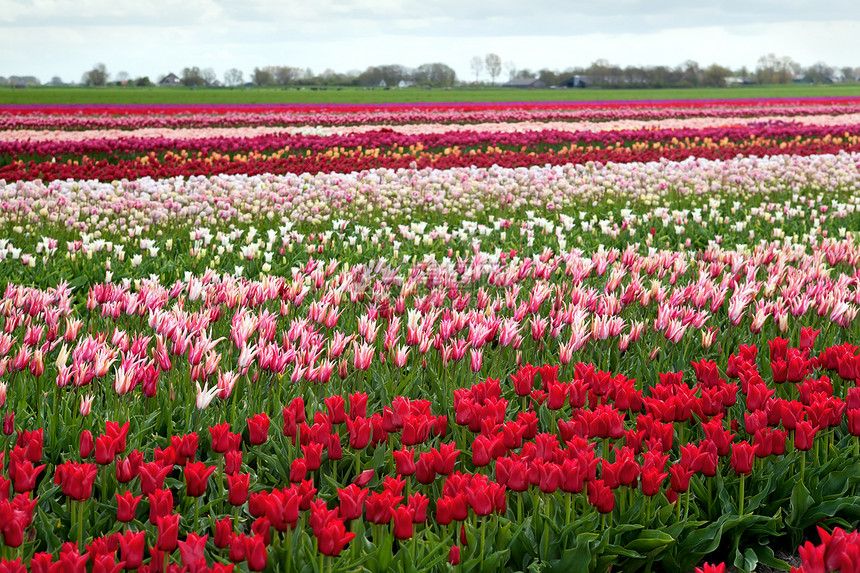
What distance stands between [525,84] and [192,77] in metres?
48.5

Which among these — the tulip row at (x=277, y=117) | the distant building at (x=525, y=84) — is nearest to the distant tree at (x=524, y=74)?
the distant building at (x=525, y=84)

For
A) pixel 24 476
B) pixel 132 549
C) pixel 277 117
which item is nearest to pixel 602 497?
pixel 132 549

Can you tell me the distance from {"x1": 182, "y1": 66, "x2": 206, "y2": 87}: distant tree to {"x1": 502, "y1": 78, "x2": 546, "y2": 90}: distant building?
138 ft

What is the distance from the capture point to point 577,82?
106 meters

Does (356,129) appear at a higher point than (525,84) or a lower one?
lower

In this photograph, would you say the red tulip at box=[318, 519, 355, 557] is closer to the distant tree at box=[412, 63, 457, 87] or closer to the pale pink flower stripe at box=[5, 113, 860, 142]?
the pale pink flower stripe at box=[5, 113, 860, 142]

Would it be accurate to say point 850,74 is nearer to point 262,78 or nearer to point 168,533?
point 262,78

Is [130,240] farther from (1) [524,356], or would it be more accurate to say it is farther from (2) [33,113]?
(2) [33,113]

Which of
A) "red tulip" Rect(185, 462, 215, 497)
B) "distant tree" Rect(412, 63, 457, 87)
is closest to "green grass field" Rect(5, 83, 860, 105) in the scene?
"distant tree" Rect(412, 63, 457, 87)

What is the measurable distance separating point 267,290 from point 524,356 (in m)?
1.64

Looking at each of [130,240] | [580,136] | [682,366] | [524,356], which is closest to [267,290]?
[524,356]

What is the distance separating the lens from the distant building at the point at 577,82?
9994cm

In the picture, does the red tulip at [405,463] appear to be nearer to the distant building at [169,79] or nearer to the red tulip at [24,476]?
the red tulip at [24,476]

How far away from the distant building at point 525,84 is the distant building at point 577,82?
11.6 ft
